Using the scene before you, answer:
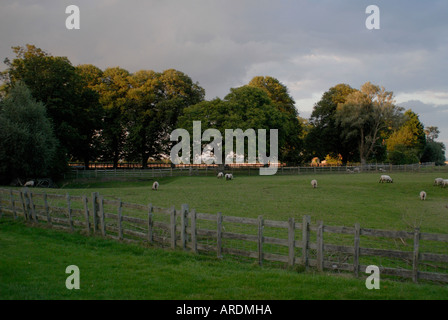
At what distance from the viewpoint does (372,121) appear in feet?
205

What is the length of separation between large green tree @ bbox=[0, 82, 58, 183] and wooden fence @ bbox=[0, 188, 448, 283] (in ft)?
71.7

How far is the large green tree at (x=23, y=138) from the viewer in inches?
1446

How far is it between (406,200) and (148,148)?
1733 inches

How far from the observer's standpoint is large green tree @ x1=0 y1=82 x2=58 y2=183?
120ft

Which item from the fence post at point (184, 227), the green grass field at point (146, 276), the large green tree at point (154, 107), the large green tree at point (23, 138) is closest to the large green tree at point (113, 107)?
Answer: the large green tree at point (154, 107)

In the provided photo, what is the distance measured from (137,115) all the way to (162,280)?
52.3 meters

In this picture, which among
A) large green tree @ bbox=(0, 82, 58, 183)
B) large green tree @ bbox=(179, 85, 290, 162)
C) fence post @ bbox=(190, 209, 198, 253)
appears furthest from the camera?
large green tree @ bbox=(179, 85, 290, 162)

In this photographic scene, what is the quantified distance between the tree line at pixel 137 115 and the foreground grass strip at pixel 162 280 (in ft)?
104

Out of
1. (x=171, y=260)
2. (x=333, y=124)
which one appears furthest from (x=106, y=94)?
(x=171, y=260)

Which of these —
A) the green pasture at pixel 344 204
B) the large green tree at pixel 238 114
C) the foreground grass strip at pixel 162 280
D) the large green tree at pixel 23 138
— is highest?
the large green tree at pixel 238 114

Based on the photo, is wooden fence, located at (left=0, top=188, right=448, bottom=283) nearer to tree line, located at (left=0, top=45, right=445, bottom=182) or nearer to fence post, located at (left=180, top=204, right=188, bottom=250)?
fence post, located at (left=180, top=204, right=188, bottom=250)

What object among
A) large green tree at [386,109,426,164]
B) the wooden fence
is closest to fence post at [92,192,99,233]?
the wooden fence

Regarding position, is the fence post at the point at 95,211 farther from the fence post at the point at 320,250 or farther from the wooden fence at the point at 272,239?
the fence post at the point at 320,250

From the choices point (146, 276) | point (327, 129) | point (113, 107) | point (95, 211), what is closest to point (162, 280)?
point (146, 276)
